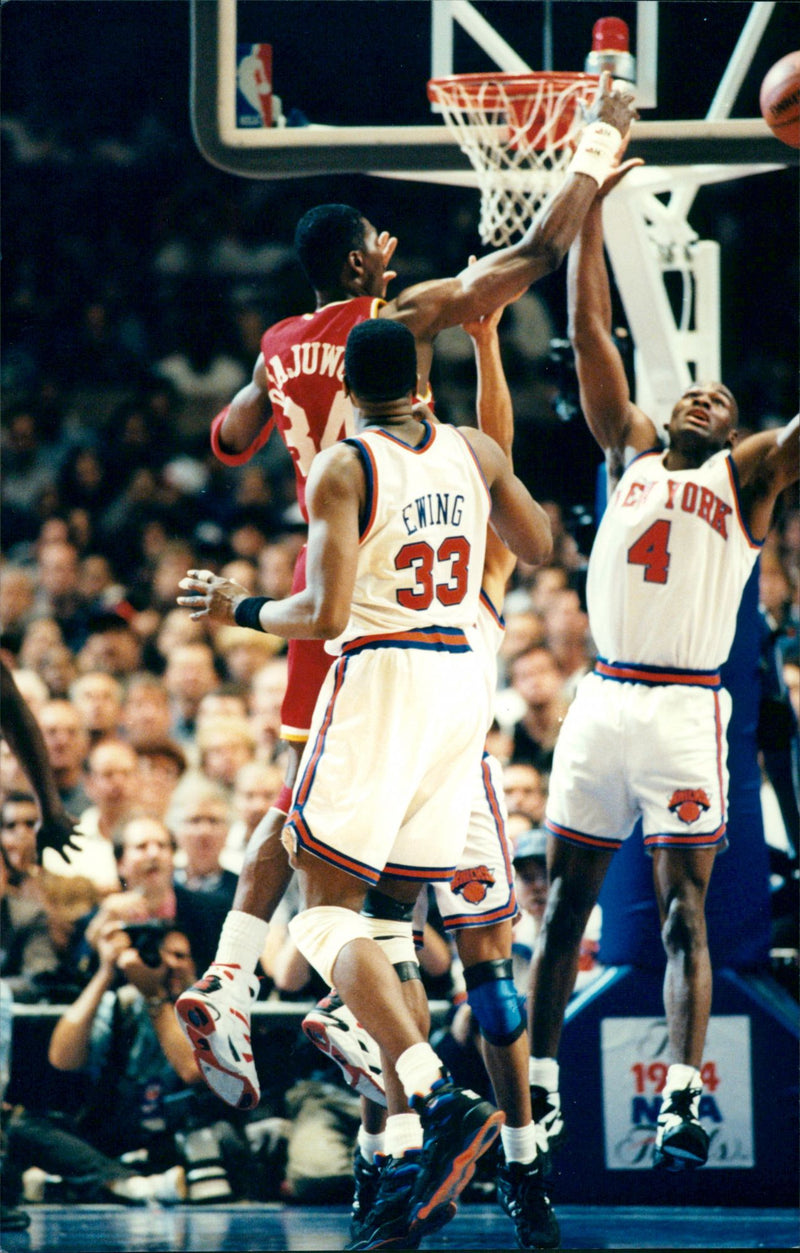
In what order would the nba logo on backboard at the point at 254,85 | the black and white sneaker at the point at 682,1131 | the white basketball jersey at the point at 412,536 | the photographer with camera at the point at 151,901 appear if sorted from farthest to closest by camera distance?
1. the photographer with camera at the point at 151,901
2. the nba logo on backboard at the point at 254,85
3. the black and white sneaker at the point at 682,1131
4. the white basketball jersey at the point at 412,536

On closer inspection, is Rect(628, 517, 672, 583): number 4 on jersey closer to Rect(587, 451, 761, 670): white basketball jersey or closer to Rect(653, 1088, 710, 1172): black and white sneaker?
Rect(587, 451, 761, 670): white basketball jersey

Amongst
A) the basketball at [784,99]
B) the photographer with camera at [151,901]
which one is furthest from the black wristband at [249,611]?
the basketball at [784,99]

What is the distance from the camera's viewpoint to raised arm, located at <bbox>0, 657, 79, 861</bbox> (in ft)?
16.1

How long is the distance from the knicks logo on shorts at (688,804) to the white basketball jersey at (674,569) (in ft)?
1.24

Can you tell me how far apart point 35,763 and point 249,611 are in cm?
140

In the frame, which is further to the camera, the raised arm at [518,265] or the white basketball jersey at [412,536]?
the raised arm at [518,265]

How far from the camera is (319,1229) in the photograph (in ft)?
15.8

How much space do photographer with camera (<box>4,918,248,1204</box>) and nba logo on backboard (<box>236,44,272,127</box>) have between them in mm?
2854

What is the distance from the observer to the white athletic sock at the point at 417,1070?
351 centimetres

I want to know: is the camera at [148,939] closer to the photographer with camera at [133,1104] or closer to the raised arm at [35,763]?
the photographer with camera at [133,1104]

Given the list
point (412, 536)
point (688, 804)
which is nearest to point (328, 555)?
point (412, 536)

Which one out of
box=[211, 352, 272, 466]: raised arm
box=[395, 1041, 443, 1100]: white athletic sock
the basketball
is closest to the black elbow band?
box=[395, 1041, 443, 1100]: white athletic sock

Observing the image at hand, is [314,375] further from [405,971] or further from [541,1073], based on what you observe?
[541,1073]

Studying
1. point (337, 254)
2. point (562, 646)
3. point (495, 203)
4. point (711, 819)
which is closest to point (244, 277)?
point (562, 646)
